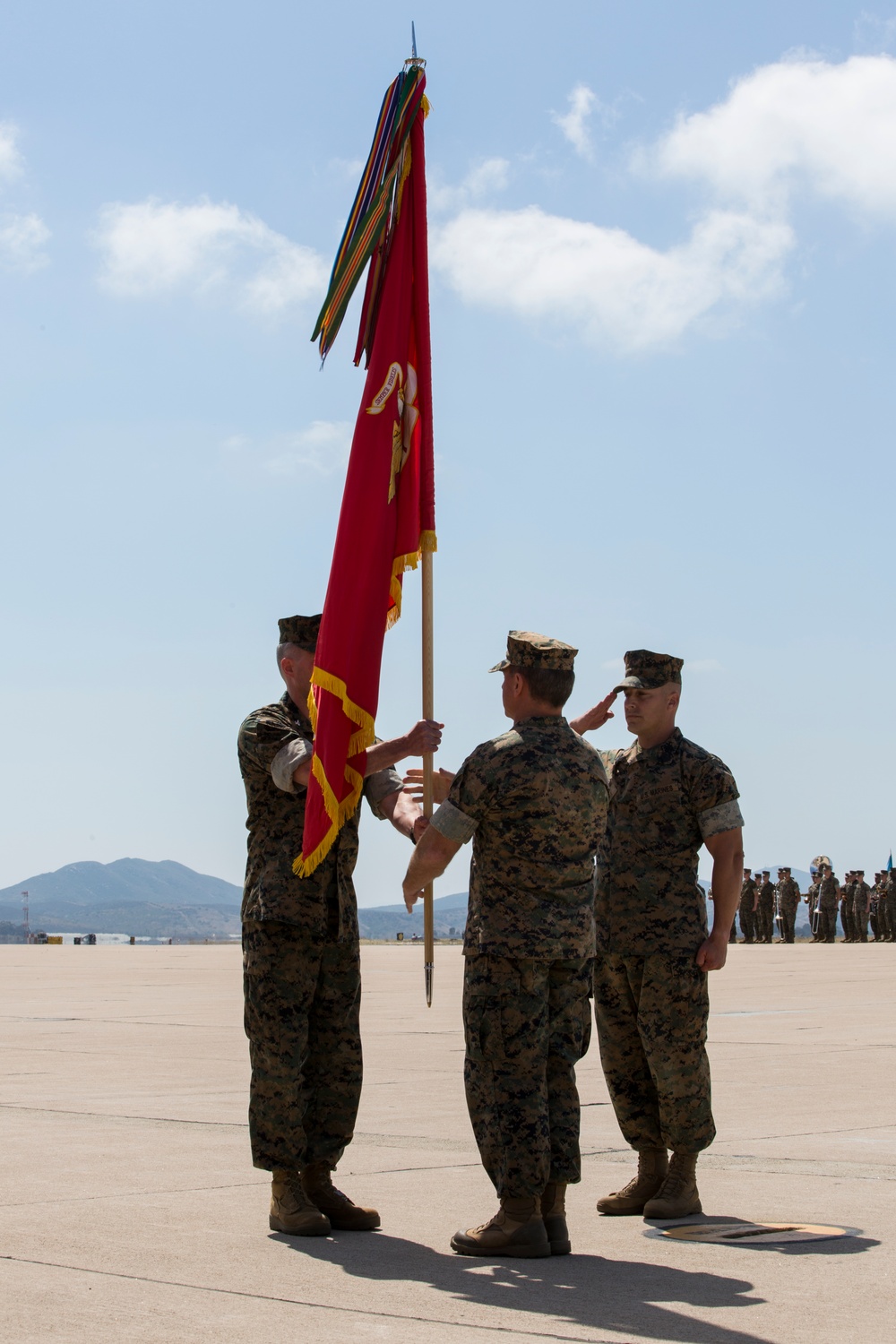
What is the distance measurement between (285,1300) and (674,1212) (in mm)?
1956

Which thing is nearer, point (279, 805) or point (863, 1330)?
point (863, 1330)

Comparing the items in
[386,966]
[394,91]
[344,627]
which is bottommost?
[386,966]

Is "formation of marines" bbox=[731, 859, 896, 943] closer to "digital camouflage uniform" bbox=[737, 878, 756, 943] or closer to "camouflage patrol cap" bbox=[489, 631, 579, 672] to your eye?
"digital camouflage uniform" bbox=[737, 878, 756, 943]

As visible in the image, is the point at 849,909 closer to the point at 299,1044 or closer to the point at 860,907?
the point at 860,907

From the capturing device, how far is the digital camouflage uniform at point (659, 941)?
20.0 ft

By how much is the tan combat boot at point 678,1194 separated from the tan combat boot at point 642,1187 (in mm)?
70

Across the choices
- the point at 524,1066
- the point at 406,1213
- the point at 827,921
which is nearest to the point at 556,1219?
the point at 524,1066

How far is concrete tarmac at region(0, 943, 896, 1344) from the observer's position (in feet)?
14.0

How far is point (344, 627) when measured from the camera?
6.09 m

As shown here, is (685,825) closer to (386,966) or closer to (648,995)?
(648,995)

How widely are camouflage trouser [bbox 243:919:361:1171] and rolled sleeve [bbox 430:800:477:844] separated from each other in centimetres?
78

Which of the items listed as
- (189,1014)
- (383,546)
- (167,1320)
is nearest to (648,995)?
(383,546)

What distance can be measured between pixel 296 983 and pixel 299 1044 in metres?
0.21

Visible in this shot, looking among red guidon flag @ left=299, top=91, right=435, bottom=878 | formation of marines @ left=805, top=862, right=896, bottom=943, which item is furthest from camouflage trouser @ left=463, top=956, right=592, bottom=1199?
formation of marines @ left=805, top=862, right=896, bottom=943
